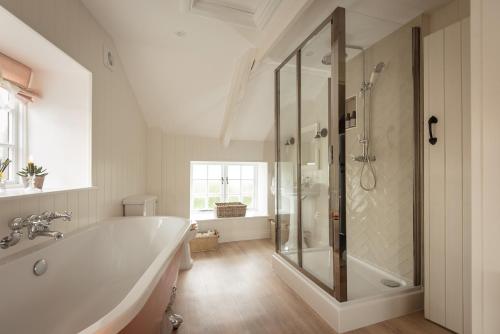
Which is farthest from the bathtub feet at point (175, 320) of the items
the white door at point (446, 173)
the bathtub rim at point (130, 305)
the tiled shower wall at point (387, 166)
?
the white door at point (446, 173)

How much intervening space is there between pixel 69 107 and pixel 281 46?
194 centimetres

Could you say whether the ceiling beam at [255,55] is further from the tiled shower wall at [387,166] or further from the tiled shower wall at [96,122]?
the tiled shower wall at [96,122]

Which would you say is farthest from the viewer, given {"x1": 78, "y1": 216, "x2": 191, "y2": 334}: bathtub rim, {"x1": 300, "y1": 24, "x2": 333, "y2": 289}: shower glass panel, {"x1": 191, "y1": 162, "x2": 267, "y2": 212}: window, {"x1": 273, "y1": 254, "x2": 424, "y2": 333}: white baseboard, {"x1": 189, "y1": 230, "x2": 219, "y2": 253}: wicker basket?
{"x1": 191, "y1": 162, "x2": 267, "y2": 212}: window

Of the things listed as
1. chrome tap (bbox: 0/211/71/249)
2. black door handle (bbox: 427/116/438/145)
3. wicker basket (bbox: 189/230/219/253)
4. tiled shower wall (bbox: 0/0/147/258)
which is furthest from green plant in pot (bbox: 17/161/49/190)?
black door handle (bbox: 427/116/438/145)

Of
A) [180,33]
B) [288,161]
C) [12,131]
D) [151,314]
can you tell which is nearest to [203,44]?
[180,33]

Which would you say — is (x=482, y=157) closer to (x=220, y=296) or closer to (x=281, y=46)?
(x=281, y=46)

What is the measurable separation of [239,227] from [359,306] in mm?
2280

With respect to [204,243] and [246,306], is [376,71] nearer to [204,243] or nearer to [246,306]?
[246,306]

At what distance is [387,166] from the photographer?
228 cm

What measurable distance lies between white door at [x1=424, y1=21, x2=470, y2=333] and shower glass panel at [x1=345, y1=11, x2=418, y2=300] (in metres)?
0.33

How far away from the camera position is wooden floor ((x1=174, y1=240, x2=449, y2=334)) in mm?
1590

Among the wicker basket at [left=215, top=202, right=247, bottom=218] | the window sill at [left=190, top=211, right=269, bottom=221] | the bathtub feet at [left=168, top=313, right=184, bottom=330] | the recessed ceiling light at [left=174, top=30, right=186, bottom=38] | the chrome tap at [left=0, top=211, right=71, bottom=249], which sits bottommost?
the bathtub feet at [left=168, top=313, right=184, bottom=330]

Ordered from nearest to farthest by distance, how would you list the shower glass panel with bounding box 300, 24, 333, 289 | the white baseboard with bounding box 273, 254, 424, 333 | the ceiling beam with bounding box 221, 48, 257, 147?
1. the white baseboard with bounding box 273, 254, 424, 333
2. the shower glass panel with bounding box 300, 24, 333, 289
3. the ceiling beam with bounding box 221, 48, 257, 147

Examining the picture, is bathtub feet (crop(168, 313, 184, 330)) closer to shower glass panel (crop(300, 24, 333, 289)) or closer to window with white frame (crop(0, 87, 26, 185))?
shower glass panel (crop(300, 24, 333, 289))
